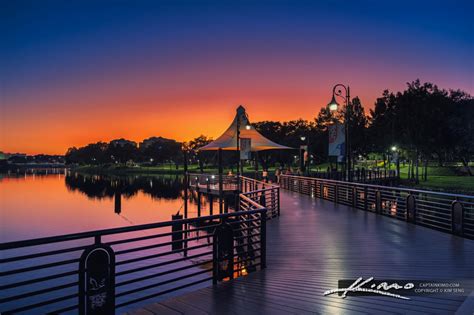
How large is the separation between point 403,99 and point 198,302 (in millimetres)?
46130

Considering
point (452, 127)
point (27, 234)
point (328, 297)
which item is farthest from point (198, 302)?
point (452, 127)

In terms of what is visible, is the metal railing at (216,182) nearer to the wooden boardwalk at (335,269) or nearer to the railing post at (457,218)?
the wooden boardwalk at (335,269)

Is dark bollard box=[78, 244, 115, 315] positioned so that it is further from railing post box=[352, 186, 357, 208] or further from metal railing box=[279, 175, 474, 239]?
railing post box=[352, 186, 357, 208]

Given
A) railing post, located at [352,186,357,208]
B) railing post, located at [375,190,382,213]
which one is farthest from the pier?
railing post, located at [352,186,357,208]

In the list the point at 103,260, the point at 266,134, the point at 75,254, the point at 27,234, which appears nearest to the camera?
the point at 103,260

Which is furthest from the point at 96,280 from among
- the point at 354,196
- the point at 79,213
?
the point at 79,213

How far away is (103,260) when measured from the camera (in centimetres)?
408

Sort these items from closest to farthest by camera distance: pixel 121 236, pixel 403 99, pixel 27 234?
pixel 121 236, pixel 27 234, pixel 403 99

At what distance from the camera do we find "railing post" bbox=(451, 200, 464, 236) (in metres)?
9.09

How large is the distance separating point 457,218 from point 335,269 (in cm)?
511

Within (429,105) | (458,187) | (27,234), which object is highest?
(429,105)

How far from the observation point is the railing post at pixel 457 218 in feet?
29.8

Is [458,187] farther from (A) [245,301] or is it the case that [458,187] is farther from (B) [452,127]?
(A) [245,301]

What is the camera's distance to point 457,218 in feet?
30.3
